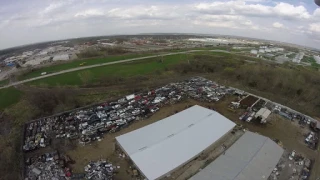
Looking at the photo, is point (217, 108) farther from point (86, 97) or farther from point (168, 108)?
point (86, 97)

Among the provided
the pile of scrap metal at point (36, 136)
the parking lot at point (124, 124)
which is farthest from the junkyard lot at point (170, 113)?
the pile of scrap metal at point (36, 136)

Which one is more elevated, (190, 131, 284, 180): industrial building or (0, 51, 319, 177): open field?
(0, 51, 319, 177): open field

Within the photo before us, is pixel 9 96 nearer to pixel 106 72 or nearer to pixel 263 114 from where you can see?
pixel 106 72

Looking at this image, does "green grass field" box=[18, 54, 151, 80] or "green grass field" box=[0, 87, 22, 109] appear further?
"green grass field" box=[18, 54, 151, 80]

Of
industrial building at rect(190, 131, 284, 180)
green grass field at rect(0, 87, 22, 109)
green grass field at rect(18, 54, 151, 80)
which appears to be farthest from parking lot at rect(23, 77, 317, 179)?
green grass field at rect(18, 54, 151, 80)

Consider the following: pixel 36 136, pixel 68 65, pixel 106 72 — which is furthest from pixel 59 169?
pixel 68 65

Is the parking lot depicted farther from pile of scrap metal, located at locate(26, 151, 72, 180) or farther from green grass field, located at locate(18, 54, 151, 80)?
green grass field, located at locate(18, 54, 151, 80)
